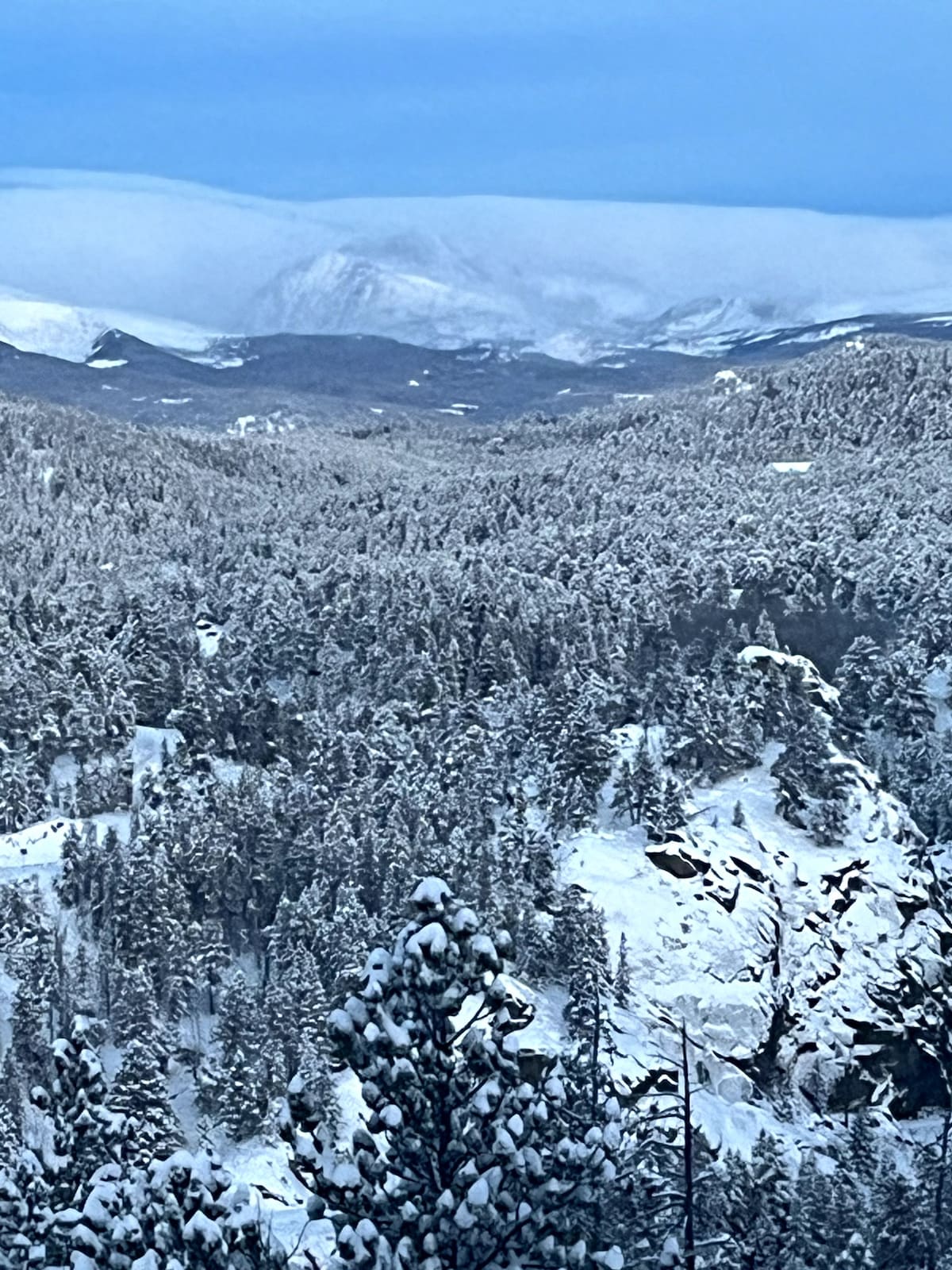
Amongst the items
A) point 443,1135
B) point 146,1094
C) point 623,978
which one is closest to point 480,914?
point 146,1094

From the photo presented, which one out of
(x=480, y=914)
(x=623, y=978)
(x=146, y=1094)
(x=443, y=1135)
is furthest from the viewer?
(x=623, y=978)

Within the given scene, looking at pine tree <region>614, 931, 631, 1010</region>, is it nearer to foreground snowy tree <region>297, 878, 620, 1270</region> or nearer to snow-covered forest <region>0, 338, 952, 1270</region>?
snow-covered forest <region>0, 338, 952, 1270</region>

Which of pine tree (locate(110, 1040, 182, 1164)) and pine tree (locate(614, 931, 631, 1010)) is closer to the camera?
pine tree (locate(110, 1040, 182, 1164))

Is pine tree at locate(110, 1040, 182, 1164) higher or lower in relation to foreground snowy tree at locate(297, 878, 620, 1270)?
lower

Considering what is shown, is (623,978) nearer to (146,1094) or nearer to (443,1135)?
(146,1094)

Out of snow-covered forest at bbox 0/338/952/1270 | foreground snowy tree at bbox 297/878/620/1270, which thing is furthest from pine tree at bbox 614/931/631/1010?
foreground snowy tree at bbox 297/878/620/1270

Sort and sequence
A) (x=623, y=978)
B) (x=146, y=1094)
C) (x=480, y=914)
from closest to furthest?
(x=146, y=1094) → (x=480, y=914) → (x=623, y=978)

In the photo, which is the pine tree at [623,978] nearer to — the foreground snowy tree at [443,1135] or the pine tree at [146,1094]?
the pine tree at [146,1094]
